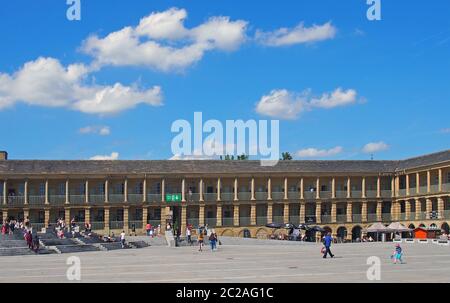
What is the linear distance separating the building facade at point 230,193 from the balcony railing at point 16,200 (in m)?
0.09

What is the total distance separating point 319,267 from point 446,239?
25858mm

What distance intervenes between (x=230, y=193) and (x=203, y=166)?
3.79 meters

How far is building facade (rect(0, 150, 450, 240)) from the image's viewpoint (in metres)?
65.0

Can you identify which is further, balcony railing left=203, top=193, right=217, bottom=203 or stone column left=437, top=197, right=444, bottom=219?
balcony railing left=203, top=193, right=217, bottom=203

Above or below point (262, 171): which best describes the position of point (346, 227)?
below

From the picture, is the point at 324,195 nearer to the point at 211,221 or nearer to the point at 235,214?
the point at 235,214

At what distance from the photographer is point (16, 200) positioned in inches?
2532

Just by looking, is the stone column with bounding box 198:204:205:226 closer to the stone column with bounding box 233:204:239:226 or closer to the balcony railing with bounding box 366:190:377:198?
the stone column with bounding box 233:204:239:226

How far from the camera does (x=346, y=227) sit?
71.6m

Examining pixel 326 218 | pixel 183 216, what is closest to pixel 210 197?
pixel 183 216

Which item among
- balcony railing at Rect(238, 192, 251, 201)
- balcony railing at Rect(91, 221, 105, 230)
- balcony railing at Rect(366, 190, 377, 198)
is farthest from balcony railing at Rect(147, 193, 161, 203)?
balcony railing at Rect(366, 190, 377, 198)

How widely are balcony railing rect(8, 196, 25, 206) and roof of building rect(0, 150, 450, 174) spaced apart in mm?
2311
